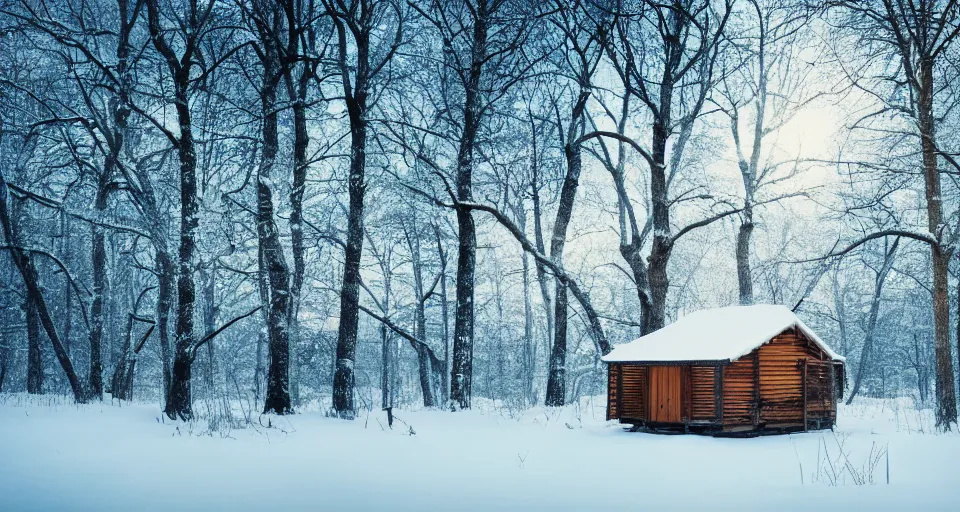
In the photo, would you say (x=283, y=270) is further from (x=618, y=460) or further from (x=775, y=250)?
(x=775, y=250)

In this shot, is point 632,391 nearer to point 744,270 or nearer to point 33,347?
point 744,270

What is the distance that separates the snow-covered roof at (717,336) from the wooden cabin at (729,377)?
0.02 meters

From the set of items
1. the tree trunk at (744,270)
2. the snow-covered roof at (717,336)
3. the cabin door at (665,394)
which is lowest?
the cabin door at (665,394)

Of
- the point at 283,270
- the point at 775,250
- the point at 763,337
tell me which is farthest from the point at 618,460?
the point at 775,250

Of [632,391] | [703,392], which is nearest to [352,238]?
[632,391]

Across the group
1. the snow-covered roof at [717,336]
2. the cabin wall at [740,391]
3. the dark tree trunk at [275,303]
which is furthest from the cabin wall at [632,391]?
the dark tree trunk at [275,303]

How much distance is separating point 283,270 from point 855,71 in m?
14.1

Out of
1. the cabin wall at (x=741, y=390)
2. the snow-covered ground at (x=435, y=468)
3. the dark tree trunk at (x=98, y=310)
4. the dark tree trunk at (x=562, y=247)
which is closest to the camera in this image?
the snow-covered ground at (x=435, y=468)

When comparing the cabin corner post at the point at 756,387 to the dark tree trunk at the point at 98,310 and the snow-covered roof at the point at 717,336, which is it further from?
the dark tree trunk at the point at 98,310

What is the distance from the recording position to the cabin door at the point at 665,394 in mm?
16609

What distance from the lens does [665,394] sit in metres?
16.8

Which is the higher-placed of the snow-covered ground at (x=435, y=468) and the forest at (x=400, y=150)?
the forest at (x=400, y=150)

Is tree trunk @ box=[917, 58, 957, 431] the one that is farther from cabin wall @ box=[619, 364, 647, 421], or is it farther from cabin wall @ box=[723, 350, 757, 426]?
cabin wall @ box=[619, 364, 647, 421]

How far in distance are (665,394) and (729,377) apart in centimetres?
149
